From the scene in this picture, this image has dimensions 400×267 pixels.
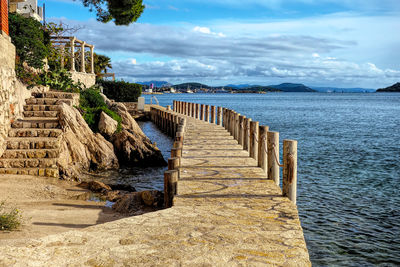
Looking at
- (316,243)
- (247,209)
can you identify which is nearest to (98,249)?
(247,209)

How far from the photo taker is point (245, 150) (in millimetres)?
13500

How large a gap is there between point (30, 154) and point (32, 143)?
503 mm

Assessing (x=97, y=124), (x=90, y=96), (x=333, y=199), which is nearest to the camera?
(x=333, y=199)

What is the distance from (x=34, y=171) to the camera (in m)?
12.1

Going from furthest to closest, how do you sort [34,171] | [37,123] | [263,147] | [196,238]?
[37,123]
[34,171]
[263,147]
[196,238]

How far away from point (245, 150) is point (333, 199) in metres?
3.24

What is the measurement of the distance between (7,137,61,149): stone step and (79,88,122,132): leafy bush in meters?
4.36

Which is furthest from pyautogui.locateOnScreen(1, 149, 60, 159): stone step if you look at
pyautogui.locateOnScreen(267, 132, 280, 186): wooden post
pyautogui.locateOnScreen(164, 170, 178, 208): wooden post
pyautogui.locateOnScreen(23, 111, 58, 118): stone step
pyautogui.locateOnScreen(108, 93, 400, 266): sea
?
pyautogui.locateOnScreen(267, 132, 280, 186): wooden post

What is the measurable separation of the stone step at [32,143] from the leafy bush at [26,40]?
4885 millimetres

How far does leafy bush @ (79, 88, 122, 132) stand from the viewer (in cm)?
1755

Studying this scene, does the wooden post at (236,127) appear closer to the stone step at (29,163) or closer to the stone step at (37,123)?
the stone step at (37,123)

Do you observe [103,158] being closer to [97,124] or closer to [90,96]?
[97,124]

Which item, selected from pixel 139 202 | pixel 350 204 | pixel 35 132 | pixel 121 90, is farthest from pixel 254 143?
pixel 121 90

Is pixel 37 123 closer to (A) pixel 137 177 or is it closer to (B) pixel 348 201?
(A) pixel 137 177
